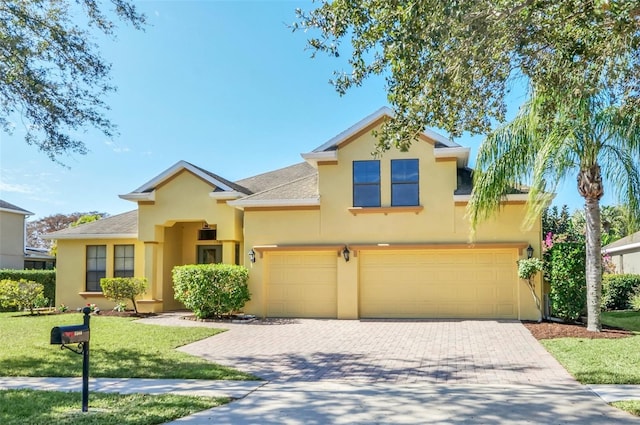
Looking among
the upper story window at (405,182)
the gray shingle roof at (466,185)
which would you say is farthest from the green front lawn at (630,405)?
the upper story window at (405,182)

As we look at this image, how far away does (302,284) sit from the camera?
1717 cm

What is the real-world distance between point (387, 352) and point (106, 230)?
13.8 meters

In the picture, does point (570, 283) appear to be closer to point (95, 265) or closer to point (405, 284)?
point (405, 284)

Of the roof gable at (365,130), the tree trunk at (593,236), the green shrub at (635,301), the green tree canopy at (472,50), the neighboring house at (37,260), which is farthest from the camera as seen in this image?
the neighboring house at (37,260)

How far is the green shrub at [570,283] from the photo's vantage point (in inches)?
572

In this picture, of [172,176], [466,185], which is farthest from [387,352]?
[172,176]

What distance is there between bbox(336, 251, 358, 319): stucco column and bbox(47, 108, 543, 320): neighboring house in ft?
0.11

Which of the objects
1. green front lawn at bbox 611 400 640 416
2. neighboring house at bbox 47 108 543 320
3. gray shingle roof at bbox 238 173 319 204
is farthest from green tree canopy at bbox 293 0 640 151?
gray shingle roof at bbox 238 173 319 204

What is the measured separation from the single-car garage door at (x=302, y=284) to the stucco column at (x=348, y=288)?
27 cm

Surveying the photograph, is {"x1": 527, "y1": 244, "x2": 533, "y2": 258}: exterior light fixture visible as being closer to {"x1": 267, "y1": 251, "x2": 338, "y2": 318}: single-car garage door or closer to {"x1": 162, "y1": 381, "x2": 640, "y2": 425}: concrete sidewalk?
{"x1": 267, "y1": 251, "x2": 338, "y2": 318}: single-car garage door

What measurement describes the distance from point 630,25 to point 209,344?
10.1m

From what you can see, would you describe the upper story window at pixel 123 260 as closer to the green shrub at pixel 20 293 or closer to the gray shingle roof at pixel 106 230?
the gray shingle roof at pixel 106 230

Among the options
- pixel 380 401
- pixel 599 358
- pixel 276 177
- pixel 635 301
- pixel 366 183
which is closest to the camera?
pixel 380 401

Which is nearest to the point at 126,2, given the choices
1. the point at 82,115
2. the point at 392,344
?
the point at 82,115
